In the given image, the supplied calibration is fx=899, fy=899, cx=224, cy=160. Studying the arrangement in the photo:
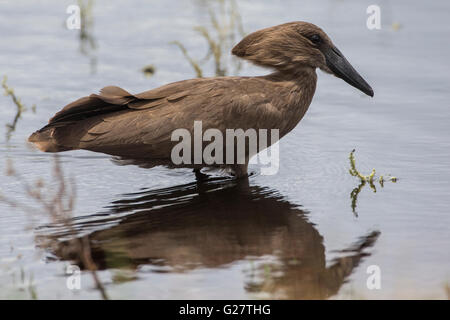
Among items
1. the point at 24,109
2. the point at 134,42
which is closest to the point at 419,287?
the point at 24,109

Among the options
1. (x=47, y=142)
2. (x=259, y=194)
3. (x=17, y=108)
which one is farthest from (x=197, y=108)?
(x=17, y=108)

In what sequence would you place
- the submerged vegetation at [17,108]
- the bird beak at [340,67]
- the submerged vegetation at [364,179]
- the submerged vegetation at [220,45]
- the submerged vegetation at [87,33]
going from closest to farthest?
the submerged vegetation at [364,179] → the bird beak at [340,67] → the submerged vegetation at [17,108] → the submerged vegetation at [220,45] → the submerged vegetation at [87,33]

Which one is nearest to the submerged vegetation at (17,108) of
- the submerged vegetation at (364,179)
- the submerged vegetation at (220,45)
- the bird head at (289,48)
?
the submerged vegetation at (220,45)

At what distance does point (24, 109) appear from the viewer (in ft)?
28.7

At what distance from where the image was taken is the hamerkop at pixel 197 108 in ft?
21.9

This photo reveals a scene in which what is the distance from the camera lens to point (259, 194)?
6961 mm

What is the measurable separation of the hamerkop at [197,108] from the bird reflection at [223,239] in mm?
352

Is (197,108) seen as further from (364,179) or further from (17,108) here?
(17,108)

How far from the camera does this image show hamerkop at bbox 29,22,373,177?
668 cm

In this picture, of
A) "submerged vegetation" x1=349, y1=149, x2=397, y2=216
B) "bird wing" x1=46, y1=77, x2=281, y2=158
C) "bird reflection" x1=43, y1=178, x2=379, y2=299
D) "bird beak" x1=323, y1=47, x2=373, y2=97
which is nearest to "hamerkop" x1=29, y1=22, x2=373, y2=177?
"bird wing" x1=46, y1=77, x2=281, y2=158

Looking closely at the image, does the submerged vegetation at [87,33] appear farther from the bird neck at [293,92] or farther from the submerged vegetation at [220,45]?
the bird neck at [293,92]

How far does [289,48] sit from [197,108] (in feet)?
3.24

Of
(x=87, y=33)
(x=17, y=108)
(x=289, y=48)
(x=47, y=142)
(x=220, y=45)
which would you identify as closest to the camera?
(x=47, y=142)

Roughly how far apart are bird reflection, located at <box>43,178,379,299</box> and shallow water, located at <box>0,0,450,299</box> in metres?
0.01
